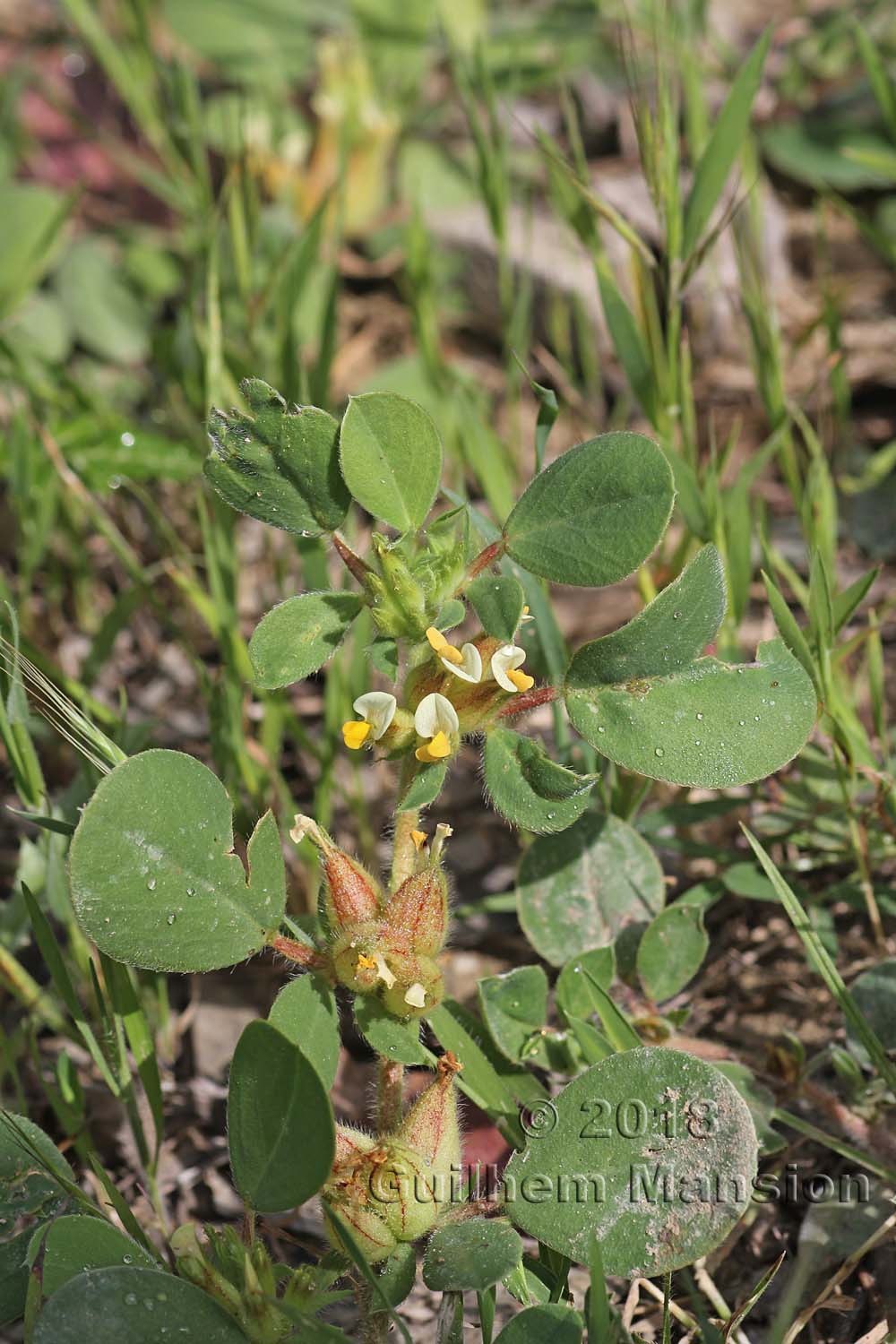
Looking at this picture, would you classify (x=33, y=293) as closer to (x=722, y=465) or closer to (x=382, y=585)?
(x=722, y=465)

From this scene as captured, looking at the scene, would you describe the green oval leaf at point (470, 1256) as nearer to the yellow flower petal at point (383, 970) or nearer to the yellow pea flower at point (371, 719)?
the yellow flower petal at point (383, 970)

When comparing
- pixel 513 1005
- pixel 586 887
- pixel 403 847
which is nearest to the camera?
pixel 403 847

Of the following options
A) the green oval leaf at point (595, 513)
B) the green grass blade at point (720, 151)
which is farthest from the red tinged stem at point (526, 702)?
the green grass blade at point (720, 151)

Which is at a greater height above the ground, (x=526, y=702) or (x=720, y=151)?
(x=720, y=151)

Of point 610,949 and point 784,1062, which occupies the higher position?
point 610,949

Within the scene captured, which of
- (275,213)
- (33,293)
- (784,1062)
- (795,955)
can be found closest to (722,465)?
(795,955)

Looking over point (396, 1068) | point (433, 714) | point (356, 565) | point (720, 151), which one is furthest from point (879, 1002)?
point (720, 151)

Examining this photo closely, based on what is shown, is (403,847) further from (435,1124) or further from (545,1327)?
(545,1327)
